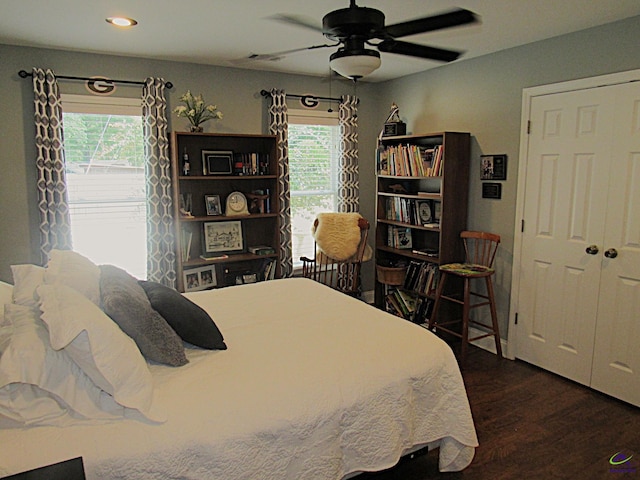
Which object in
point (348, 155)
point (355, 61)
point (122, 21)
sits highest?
point (122, 21)

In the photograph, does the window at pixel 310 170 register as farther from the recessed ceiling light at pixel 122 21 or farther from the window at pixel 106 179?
the recessed ceiling light at pixel 122 21

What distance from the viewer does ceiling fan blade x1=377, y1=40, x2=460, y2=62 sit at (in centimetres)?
220

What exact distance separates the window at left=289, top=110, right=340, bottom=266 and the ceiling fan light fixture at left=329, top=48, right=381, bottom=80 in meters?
2.57

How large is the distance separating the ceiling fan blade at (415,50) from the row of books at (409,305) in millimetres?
2472

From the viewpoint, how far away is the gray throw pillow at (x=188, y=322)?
210 centimetres

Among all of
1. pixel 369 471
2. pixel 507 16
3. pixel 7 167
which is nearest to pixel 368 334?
pixel 369 471

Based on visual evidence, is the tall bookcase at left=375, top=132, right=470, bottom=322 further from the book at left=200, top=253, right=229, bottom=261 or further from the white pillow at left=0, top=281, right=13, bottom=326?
the white pillow at left=0, top=281, right=13, bottom=326

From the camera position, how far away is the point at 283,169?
14.8 feet

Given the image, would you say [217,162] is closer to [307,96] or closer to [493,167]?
[307,96]

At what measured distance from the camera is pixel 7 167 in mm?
3539

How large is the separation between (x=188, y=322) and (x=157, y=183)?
218 cm

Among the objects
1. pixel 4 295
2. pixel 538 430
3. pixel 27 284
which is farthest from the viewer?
pixel 538 430

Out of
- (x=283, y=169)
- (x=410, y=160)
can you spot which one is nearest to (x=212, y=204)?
(x=283, y=169)

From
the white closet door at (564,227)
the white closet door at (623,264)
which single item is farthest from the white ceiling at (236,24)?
the white closet door at (623,264)
